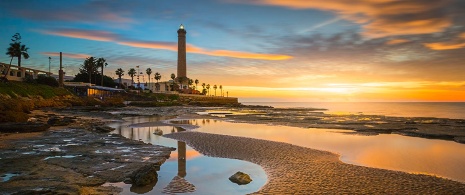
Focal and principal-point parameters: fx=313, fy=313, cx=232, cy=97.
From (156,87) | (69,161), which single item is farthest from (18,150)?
(156,87)

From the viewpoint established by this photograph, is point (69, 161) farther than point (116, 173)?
Yes

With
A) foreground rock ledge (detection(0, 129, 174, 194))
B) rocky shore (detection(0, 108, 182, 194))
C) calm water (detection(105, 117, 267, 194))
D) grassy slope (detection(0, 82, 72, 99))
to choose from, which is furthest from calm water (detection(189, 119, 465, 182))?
grassy slope (detection(0, 82, 72, 99))

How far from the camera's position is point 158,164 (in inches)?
552

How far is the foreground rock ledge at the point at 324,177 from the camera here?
35.6 feet

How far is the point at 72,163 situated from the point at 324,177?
1036 centimetres

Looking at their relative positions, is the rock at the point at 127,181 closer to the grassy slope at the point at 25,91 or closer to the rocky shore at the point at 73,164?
the rocky shore at the point at 73,164

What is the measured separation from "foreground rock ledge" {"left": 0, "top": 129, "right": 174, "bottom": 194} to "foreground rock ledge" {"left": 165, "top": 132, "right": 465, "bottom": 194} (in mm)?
4337

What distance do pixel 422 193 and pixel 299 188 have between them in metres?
4.16

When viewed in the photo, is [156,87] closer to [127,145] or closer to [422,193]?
[127,145]

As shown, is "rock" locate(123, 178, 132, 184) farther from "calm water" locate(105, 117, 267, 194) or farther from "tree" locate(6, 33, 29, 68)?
"tree" locate(6, 33, 29, 68)

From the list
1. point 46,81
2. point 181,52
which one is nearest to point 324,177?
point 46,81

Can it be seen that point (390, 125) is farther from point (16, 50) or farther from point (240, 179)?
point (16, 50)

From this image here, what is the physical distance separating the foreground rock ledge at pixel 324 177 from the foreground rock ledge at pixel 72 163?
434 centimetres

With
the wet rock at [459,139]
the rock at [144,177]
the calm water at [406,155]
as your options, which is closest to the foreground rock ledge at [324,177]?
the calm water at [406,155]
